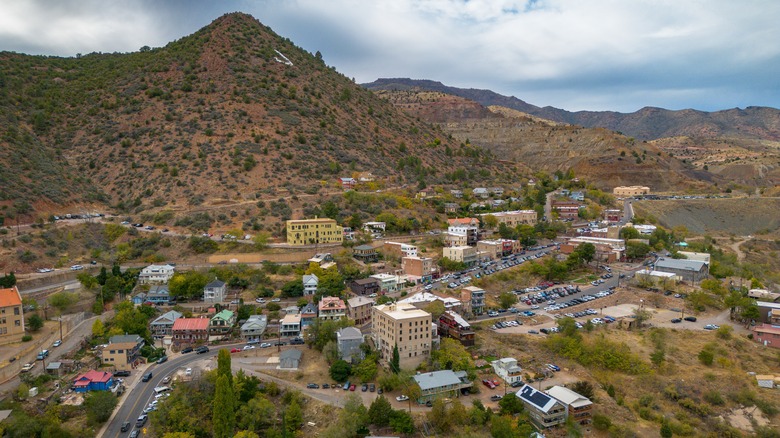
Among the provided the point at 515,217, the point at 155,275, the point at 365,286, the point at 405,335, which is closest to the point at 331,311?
the point at 365,286

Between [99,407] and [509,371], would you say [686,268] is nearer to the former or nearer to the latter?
[509,371]

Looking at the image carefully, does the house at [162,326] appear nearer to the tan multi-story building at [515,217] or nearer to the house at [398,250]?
the house at [398,250]

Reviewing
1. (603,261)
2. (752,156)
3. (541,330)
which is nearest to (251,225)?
(541,330)

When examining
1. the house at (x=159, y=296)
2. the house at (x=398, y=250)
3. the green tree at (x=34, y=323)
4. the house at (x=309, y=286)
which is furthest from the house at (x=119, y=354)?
the house at (x=398, y=250)

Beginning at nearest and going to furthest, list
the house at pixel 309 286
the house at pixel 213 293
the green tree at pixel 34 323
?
1. the green tree at pixel 34 323
2. the house at pixel 213 293
3. the house at pixel 309 286

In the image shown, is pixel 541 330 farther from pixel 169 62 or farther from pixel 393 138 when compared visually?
pixel 169 62
